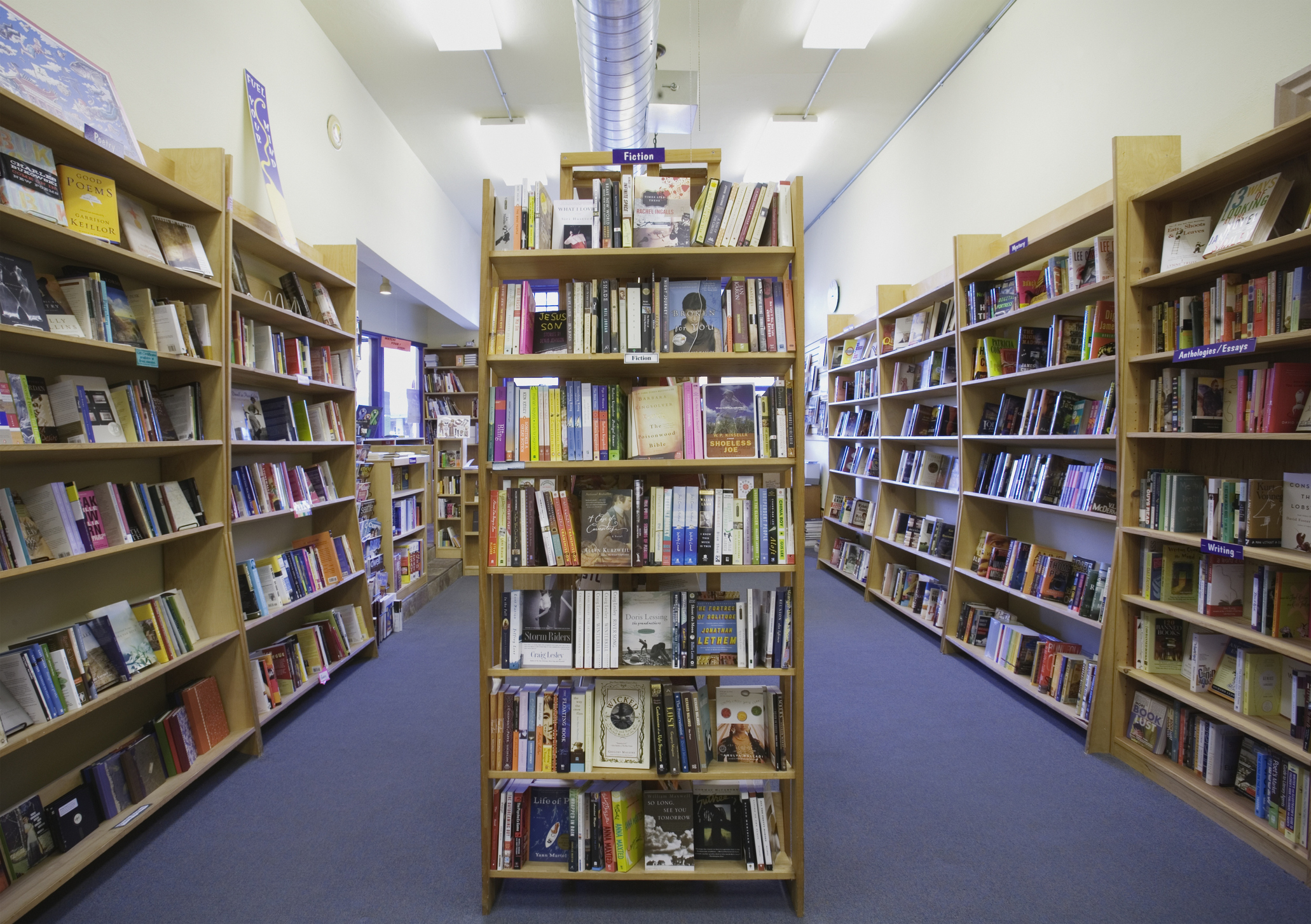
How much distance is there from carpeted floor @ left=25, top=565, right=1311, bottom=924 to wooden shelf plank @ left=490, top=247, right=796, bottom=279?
2076 millimetres

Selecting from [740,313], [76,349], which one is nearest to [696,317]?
[740,313]

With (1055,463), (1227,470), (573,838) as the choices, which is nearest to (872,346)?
(1055,463)

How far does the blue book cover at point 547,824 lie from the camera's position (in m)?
1.92

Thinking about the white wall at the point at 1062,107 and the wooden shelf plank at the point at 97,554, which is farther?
the white wall at the point at 1062,107

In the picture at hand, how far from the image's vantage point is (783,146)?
5547 millimetres

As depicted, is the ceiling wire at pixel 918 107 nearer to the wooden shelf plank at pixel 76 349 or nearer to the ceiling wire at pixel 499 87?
the ceiling wire at pixel 499 87

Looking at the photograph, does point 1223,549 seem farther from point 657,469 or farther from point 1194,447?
point 657,469

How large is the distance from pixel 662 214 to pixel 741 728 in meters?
1.71

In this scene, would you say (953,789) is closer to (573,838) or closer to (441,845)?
(573,838)

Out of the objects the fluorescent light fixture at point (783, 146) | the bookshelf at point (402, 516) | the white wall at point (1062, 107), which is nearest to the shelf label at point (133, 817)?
the bookshelf at point (402, 516)

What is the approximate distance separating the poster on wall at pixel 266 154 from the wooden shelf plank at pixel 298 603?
1893 millimetres

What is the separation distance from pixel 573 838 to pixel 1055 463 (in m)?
3.02

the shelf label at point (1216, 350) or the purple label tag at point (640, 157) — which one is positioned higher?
the purple label tag at point (640, 157)

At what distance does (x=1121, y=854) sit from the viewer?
2037mm
